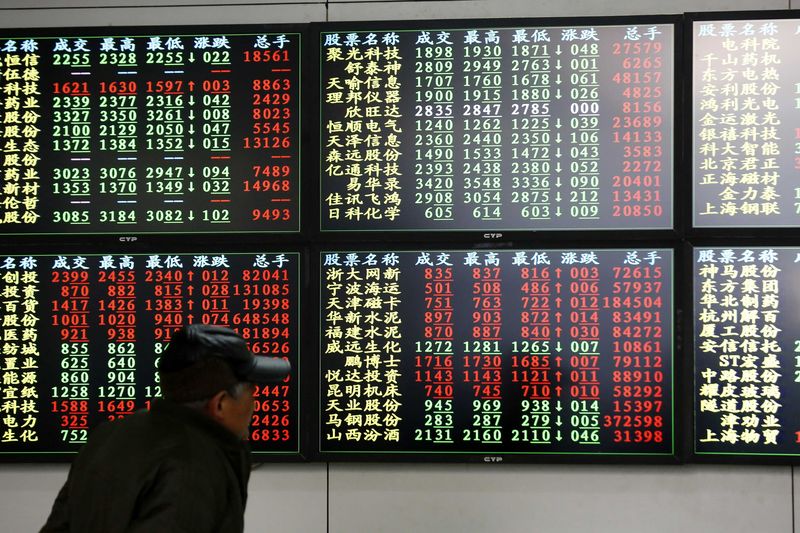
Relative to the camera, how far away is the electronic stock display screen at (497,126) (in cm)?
275

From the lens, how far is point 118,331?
111 inches

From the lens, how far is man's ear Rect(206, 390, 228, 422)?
1472 millimetres

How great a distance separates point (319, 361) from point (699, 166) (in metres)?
1.63

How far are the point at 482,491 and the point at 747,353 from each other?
1.12m

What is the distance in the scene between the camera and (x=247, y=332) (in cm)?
279

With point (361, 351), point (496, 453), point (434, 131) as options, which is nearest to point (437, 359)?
point (361, 351)

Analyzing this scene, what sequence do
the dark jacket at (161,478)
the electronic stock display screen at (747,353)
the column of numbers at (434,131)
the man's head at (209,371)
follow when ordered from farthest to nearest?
the column of numbers at (434,131)
the electronic stock display screen at (747,353)
the man's head at (209,371)
the dark jacket at (161,478)

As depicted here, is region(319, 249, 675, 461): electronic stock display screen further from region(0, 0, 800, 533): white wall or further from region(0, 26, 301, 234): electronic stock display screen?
region(0, 26, 301, 234): electronic stock display screen

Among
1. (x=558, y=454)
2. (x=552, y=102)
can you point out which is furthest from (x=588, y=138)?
(x=558, y=454)

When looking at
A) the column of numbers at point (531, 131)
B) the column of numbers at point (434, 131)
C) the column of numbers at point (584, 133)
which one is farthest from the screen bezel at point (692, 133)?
the column of numbers at point (434, 131)

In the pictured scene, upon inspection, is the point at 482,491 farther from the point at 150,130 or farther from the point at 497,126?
the point at 150,130

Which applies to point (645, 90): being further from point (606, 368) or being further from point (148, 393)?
point (148, 393)

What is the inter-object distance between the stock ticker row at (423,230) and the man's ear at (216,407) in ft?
4.28

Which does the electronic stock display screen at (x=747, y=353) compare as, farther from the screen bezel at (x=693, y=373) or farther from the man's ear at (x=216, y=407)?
the man's ear at (x=216, y=407)
